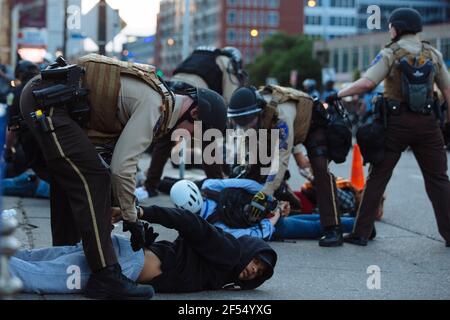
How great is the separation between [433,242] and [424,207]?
267 centimetres

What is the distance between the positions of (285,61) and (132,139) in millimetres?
115167

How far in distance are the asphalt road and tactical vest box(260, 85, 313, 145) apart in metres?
0.99

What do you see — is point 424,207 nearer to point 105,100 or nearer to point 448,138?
point 448,138

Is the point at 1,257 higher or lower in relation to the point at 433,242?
higher

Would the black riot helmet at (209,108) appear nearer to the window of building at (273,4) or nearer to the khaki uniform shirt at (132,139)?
the khaki uniform shirt at (132,139)

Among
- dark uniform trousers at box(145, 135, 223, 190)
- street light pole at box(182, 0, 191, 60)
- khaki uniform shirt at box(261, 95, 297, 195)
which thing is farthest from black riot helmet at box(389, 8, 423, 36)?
street light pole at box(182, 0, 191, 60)

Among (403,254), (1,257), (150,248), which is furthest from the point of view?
(403,254)

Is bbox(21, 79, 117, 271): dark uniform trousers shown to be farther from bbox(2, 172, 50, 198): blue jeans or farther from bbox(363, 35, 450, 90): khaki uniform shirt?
bbox(2, 172, 50, 198): blue jeans

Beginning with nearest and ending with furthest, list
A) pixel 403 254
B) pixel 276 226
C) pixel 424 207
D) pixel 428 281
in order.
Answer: pixel 428 281, pixel 403 254, pixel 276 226, pixel 424 207

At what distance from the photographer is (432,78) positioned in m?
7.54

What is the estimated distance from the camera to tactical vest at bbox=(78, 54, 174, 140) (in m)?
5.04

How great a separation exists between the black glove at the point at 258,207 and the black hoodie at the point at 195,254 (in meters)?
1.81
